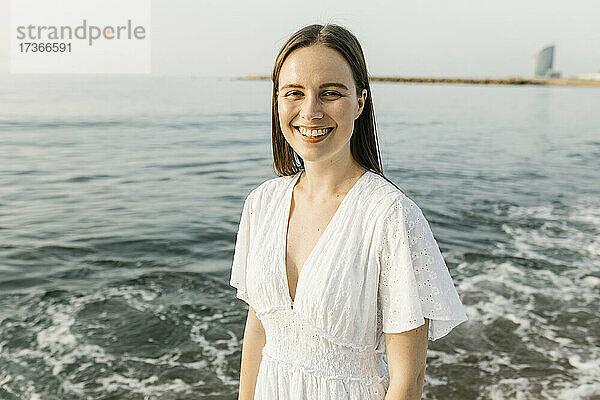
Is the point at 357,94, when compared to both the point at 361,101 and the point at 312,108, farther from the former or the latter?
the point at 312,108

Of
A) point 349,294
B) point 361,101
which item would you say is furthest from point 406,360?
point 361,101

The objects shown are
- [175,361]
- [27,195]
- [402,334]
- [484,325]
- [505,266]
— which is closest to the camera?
[402,334]

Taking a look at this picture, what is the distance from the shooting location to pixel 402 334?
5.97ft

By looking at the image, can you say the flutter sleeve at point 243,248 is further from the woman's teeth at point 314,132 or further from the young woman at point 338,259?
the woman's teeth at point 314,132

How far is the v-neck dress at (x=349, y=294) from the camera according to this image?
1.79m

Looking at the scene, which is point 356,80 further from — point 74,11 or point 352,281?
point 74,11

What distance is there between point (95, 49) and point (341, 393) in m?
31.0

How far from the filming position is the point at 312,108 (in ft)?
6.10

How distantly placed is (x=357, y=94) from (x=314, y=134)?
17 centimetres

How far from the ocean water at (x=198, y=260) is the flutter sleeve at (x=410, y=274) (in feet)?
10.1

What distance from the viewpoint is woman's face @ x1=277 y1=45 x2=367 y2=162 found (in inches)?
73.3

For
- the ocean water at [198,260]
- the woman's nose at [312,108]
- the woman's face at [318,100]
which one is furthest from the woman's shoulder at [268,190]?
the ocean water at [198,260]

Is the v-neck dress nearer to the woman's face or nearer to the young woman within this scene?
the young woman

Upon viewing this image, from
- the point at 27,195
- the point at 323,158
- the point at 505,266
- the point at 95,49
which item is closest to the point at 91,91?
the point at 95,49
